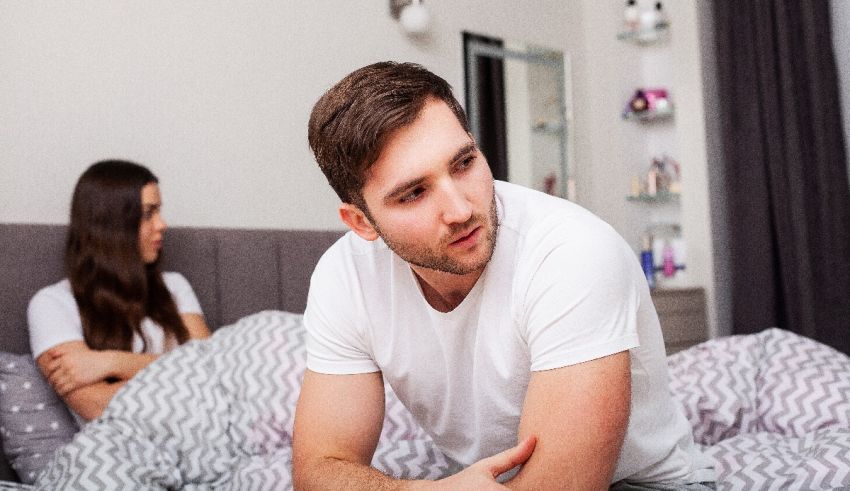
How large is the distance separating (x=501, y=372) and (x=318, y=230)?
1825mm

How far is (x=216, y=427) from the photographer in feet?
6.30

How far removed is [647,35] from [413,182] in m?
3.45

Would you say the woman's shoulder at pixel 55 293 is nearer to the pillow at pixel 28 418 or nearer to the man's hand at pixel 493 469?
the pillow at pixel 28 418

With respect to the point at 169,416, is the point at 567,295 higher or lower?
higher

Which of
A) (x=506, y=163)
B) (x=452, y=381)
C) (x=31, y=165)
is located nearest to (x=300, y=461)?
(x=452, y=381)

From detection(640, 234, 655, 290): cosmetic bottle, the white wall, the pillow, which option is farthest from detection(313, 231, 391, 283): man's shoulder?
detection(640, 234, 655, 290): cosmetic bottle

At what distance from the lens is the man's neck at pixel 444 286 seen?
3.84ft

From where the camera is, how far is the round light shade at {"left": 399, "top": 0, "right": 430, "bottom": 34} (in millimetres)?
3203

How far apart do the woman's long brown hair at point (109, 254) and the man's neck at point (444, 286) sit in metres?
1.31

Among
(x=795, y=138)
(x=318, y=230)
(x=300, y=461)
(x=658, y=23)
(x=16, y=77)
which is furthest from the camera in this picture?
(x=658, y=23)

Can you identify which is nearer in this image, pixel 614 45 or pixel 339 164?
pixel 339 164

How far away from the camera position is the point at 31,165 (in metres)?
2.33

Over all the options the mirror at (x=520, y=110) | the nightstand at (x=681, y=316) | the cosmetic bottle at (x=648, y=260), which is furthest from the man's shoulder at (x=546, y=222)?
the cosmetic bottle at (x=648, y=260)

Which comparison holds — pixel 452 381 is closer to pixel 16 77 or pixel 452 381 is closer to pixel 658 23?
pixel 16 77
